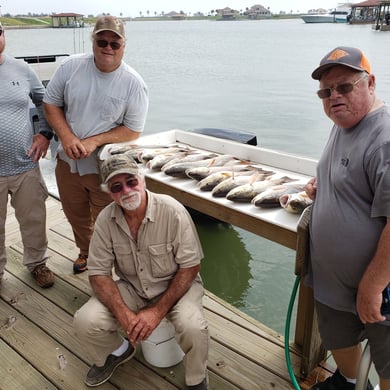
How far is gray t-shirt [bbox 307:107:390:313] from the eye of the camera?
134cm

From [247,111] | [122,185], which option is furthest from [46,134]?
[247,111]

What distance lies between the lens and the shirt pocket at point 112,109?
2.53 meters

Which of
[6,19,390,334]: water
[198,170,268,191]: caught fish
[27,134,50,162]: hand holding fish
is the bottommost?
[6,19,390,334]: water

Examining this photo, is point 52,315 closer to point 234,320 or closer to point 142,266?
point 142,266

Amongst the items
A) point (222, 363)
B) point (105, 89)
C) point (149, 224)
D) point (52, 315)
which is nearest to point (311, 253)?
point (149, 224)

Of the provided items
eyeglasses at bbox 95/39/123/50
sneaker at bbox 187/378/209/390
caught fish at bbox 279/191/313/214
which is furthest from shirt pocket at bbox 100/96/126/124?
sneaker at bbox 187/378/209/390

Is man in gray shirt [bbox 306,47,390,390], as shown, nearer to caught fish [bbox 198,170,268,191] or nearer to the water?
caught fish [bbox 198,170,268,191]

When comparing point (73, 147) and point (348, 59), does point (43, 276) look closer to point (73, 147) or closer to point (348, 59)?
point (73, 147)

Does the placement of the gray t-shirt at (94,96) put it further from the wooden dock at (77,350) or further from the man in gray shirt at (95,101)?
the wooden dock at (77,350)

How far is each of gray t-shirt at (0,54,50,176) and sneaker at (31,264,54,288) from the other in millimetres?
781

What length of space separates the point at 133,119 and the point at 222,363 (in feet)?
5.11

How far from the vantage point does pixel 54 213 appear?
4.21m

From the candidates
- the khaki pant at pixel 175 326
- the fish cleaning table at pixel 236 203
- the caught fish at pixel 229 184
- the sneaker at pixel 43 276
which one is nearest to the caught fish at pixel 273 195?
the fish cleaning table at pixel 236 203

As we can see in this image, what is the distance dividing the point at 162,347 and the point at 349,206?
1.30m
